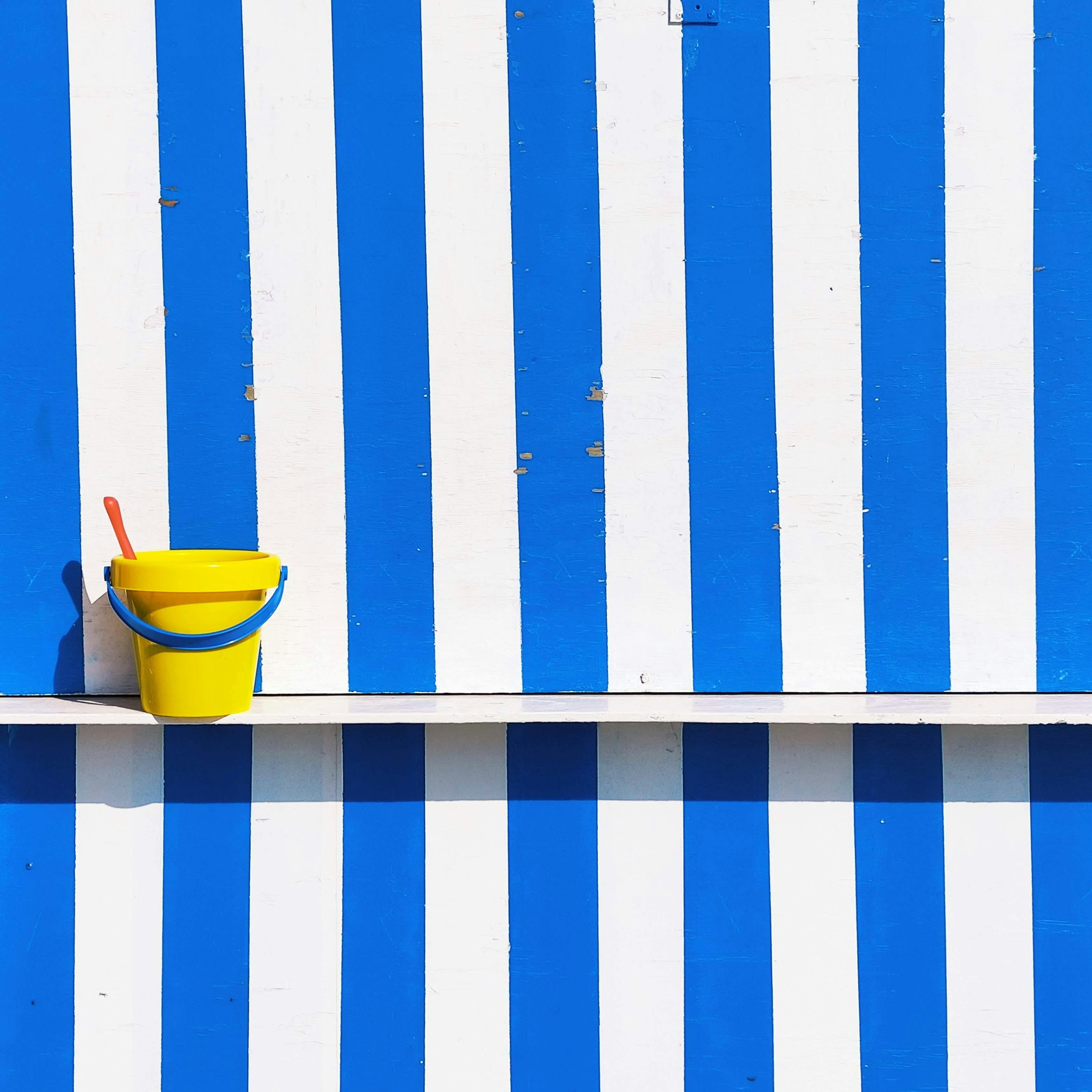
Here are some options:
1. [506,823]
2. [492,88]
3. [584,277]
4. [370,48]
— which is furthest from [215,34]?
[506,823]

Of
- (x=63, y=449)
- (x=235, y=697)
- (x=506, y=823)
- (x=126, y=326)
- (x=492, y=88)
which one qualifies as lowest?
(x=506, y=823)

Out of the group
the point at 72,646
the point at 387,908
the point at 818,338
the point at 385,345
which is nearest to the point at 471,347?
the point at 385,345

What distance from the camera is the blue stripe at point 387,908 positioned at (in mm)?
1588

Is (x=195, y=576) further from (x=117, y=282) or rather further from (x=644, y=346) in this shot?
(x=644, y=346)

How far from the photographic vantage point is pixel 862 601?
157cm

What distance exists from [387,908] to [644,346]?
987mm

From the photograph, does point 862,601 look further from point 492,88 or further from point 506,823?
point 492,88

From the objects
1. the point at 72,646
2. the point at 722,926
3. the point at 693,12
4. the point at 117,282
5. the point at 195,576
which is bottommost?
the point at 722,926

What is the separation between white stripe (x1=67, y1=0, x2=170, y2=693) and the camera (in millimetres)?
1534

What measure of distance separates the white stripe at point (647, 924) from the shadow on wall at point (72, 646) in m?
0.85

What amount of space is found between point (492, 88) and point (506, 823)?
1158 mm

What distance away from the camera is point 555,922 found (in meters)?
1.59

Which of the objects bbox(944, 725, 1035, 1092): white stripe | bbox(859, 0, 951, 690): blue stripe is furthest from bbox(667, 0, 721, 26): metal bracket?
bbox(944, 725, 1035, 1092): white stripe

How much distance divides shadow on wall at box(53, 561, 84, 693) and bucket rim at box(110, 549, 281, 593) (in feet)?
0.46
